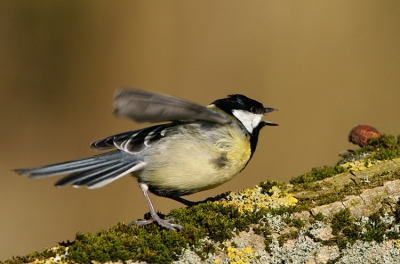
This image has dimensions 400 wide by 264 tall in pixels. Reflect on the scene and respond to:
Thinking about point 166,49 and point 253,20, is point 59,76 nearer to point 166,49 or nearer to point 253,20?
point 166,49

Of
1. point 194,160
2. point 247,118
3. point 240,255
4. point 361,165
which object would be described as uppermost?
point 247,118

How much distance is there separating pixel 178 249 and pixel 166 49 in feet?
13.2

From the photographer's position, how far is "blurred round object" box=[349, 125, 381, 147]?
3.47 m

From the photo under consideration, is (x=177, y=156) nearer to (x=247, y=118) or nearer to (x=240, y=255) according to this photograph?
(x=247, y=118)

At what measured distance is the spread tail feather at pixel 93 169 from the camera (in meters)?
2.38

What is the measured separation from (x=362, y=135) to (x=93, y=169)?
7.11 feet

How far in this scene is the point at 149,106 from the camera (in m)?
2.26

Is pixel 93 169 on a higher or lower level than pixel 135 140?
lower

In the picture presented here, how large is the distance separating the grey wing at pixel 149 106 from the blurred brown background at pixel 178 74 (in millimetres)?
3190

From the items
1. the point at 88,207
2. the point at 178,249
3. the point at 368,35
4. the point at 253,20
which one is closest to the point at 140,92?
the point at 178,249

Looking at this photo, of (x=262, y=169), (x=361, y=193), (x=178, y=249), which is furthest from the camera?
(x=262, y=169)

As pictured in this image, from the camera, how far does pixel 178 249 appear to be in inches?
83.6

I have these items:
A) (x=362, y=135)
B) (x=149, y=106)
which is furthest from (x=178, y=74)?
(x=149, y=106)

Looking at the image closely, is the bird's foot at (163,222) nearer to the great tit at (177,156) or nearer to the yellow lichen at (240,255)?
the great tit at (177,156)
